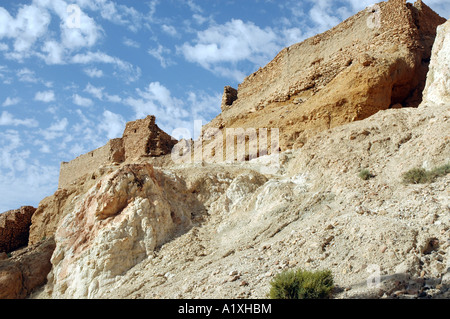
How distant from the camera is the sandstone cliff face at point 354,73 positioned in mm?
13352

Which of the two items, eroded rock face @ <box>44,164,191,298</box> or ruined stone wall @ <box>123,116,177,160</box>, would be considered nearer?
eroded rock face @ <box>44,164,191,298</box>

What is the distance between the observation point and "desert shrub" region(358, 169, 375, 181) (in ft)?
28.6

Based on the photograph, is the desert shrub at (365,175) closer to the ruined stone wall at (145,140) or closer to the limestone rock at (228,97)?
the limestone rock at (228,97)

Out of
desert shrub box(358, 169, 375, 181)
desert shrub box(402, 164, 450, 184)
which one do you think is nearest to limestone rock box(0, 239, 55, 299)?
desert shrub box(358, 169, 375, 181)

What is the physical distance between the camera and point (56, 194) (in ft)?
56.6

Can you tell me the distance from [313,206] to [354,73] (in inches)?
263

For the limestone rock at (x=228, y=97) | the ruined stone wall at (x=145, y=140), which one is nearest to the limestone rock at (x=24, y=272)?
the ruined stone wall at (x=145, y=140)

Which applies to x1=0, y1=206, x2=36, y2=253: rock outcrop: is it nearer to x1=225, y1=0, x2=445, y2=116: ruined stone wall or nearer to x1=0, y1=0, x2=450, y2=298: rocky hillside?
x1=0, y1=0, x2=450, y2=298: rocky hillside

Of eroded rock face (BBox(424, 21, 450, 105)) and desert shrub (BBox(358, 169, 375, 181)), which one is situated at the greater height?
eroded rock face (BBox(424, 21, 450, 105))

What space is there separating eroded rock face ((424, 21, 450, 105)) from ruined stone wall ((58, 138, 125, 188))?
14.2m

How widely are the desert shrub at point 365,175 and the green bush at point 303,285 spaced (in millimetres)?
3251
